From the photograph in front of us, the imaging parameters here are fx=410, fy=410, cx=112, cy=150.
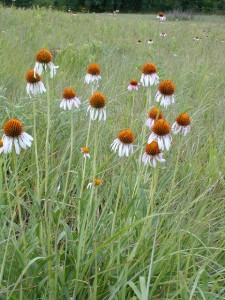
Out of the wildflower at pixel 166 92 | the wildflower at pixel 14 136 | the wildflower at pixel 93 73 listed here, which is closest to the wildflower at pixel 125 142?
the wildflower at pixel 166 92

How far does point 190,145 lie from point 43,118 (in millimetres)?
674

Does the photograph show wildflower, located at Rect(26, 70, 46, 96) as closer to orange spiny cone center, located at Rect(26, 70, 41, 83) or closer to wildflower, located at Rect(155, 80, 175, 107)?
orange spiny cone center, located at Rect(26, 70, 41, 83)

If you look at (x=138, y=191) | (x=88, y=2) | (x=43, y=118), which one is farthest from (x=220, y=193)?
(x=88, y=2)

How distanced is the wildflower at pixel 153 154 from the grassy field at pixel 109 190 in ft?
0.12

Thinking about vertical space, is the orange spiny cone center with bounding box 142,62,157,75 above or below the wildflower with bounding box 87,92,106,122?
above

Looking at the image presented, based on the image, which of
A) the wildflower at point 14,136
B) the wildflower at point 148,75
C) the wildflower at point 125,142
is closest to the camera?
the wildflower at point 14,136

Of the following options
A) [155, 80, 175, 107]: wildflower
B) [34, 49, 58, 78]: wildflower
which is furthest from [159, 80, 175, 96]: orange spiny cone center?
[34, 49, 58, 78]: wildflower

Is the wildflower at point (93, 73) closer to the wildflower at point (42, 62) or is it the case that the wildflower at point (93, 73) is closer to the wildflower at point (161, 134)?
the wildflower at point (42, 62)

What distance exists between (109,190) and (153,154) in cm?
51

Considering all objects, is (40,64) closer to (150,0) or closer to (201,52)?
(201,52)

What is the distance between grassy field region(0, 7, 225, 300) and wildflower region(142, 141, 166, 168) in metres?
0.04

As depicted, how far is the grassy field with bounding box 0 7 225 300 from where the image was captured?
0.97 meters

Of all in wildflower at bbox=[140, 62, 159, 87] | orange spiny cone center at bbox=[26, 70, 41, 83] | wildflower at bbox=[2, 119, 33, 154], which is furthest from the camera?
wildflower at bbox=[140, 62, 159, 87]

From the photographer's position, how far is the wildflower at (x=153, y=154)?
968mm
